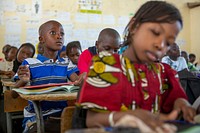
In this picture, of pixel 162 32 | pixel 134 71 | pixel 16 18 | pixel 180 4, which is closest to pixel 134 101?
pixel 134 71

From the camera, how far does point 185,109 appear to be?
2.70 feet

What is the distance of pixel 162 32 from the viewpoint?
80cm

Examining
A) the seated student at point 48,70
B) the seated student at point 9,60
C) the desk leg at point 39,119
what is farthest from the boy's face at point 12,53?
the desk leg at point 39,119

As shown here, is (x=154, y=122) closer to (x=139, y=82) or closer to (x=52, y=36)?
(x=139, y=82)

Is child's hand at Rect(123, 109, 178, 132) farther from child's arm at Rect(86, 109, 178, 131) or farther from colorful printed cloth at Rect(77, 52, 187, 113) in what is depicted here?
colorful printed cloth at Rect(77, 52, 187, 113)

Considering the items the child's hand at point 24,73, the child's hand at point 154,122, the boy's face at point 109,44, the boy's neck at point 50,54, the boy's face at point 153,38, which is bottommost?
the child's hand at point 24,73

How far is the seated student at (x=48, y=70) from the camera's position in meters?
1.79

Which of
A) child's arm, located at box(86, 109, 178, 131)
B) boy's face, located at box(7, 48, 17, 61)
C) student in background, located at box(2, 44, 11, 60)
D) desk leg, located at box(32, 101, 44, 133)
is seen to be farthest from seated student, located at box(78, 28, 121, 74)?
student in background, located at box(2, 44, 11, 60)

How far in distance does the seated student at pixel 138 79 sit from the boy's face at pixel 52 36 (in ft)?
3.79

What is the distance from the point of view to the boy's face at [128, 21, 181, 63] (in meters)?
0.80

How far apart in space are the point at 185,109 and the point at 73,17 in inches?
192

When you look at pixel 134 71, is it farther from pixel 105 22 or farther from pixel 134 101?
pixel 105 22

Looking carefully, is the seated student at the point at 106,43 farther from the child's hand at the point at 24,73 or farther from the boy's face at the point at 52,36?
the child's hand at the point at 24,73

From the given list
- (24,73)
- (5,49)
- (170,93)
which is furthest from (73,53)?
(170,93)
